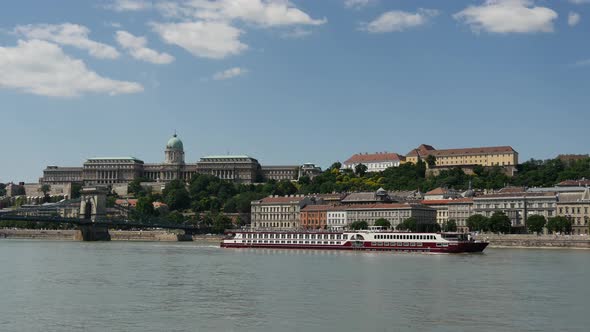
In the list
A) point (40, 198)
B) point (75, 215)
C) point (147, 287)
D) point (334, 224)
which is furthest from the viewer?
point (40, 198)

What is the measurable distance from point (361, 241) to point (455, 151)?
70.7 meters

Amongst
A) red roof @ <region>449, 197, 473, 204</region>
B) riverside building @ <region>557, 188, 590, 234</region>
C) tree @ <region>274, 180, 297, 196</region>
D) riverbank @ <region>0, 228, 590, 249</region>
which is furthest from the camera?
tree @ <region>274, 180, 297, 196</region>

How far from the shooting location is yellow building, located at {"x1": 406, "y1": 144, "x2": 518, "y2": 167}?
393 feet

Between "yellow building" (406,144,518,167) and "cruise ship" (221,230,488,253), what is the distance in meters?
62.6

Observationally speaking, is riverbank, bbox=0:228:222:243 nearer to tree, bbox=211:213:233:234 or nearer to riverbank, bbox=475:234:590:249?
tree, bbox=211:213:233:234

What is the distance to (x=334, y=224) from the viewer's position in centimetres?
9319

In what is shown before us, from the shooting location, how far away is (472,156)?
12444cm

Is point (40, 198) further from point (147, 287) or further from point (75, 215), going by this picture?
point (147, 287)

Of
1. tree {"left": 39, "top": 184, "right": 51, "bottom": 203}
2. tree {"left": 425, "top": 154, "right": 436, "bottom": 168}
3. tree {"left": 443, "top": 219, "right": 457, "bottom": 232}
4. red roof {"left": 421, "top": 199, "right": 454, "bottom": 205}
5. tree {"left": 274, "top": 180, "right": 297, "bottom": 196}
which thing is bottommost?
tree {"left": 443, "top": 219, "right": 457, "bottom": 232}

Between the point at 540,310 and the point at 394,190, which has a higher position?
the point at 394,190

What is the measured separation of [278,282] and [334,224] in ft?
202

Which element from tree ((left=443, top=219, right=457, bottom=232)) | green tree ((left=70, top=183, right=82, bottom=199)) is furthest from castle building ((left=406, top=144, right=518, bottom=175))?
green tree ((left=70, top=183, right=82, bottom=199))

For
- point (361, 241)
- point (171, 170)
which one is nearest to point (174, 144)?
point (171, 170)

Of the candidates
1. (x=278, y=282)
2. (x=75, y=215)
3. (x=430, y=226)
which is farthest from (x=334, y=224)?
(x=278, y=282)
